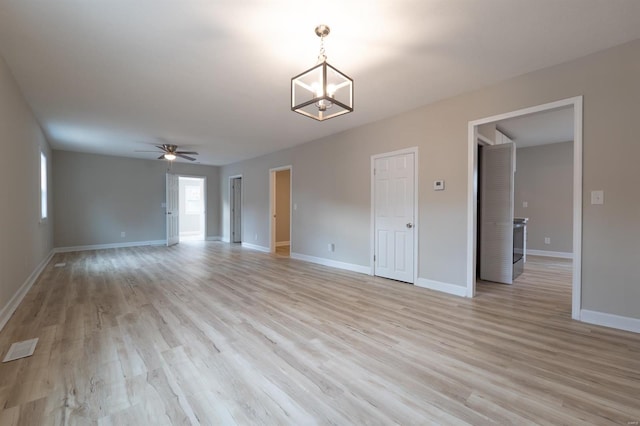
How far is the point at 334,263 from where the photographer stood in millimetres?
5406

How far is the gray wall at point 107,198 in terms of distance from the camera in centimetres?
707

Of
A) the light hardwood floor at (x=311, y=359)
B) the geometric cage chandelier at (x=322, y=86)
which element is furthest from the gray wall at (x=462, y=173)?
the geometric cage chandelier at (x=322, y=86)

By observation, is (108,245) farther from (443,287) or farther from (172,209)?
(443,287)

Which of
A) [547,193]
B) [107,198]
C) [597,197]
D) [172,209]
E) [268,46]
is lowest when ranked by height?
[172,209]

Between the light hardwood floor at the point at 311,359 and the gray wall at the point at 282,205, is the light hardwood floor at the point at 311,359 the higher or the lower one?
the lower one

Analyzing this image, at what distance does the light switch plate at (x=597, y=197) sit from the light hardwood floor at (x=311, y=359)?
1216 millimetres

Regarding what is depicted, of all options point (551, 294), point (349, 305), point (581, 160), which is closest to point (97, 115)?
point (349, 305)

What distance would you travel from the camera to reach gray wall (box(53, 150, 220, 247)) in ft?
23.2

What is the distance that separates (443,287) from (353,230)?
1812mm

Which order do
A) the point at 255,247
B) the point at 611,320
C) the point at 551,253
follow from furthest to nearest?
the point at 255,247 < the point at 551,253 < the point at 611,320

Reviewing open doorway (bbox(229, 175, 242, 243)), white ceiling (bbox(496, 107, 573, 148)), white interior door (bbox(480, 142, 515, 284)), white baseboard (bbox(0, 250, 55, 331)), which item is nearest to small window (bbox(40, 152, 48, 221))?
white baseboard (bbox(0, 250, 55, 331))

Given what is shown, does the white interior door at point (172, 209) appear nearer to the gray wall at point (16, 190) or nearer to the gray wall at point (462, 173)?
the gray wall at point (16, 190)

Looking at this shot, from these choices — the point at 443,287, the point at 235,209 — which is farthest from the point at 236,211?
the point at 443,287

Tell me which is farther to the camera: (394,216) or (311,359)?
(394,216)
